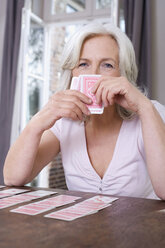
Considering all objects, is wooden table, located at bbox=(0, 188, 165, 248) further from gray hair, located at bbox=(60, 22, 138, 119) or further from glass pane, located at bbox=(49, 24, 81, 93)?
glass pane, located at bbox=(49, 24, 81, 93)

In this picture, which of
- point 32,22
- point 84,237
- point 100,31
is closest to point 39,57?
point 32,22

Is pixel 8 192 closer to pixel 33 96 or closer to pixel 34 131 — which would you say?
Result: pixel 34 131

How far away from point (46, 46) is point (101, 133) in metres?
3.80

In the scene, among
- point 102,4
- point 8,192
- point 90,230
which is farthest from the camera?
point 102,4

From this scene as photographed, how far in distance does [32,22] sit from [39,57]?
594 millimetres

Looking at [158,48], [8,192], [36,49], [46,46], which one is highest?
[46,46]

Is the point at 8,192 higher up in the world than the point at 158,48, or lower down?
lower down

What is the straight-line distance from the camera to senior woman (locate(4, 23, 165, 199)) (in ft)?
4.25

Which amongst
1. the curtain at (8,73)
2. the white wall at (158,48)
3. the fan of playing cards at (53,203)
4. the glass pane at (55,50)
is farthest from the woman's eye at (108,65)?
the glass pane at (55,50)

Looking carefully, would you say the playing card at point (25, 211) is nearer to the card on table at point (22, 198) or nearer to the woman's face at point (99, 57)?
the card on table at point (22, 198)

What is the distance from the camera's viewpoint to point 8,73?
395 centimetres

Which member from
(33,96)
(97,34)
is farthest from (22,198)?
(33,96)

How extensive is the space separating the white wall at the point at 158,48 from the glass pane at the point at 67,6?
1498mm

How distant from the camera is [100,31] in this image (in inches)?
64.0
